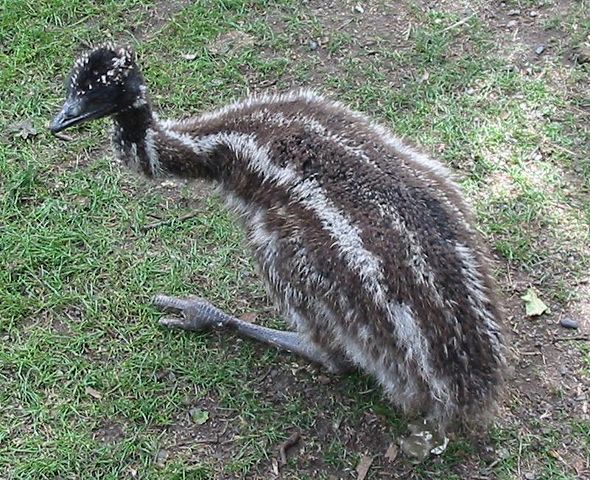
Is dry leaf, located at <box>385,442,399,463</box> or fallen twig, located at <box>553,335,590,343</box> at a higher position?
fallen twig, located at <box>553,335,590,343</box>

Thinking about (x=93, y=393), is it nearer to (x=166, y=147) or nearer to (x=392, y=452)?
(x=166, y=147)

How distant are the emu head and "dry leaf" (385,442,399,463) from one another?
1692mm

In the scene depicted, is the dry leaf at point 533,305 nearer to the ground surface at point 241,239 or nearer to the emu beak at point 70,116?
the ground surface at point 241,239

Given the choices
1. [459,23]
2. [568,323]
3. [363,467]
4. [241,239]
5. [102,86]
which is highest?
[102,86]

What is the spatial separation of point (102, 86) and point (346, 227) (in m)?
1.16

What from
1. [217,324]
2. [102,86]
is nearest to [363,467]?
[217,324]

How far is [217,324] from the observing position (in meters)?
3.97

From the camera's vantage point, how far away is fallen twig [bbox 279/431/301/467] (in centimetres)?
360

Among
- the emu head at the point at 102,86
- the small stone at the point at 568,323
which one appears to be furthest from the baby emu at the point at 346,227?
the small stone at the point at 568,323

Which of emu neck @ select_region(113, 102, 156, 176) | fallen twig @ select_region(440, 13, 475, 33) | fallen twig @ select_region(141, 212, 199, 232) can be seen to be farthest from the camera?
fallen twig @ select_region(440, 13, 475, 33)

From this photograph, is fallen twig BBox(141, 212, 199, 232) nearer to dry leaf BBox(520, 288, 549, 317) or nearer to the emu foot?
the emu foot

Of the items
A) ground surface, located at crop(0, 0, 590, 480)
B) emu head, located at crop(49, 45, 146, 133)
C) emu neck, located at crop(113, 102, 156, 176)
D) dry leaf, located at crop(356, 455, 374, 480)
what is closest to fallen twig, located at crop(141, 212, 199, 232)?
ground surface, located at crop(0, 0, 590, 480)

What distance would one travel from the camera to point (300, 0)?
540cm

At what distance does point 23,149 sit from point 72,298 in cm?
102
